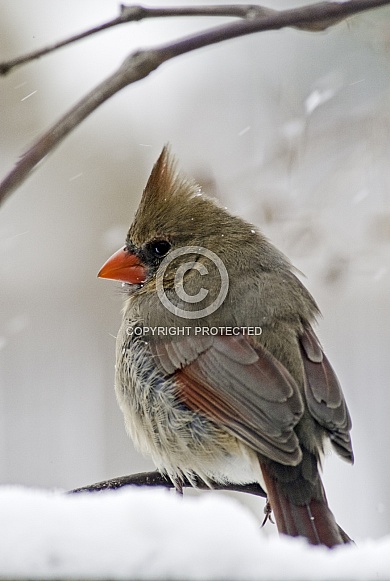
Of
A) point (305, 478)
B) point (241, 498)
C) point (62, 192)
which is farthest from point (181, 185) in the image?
point (62, 192)

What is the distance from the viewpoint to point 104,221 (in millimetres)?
5758

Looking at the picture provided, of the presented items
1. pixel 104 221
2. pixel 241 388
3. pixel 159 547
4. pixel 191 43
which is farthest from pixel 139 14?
pixel 104 221

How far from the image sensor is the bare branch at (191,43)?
1.31 m

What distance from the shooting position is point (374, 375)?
597 centimetres

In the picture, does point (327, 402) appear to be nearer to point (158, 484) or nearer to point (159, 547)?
point (158, 484)

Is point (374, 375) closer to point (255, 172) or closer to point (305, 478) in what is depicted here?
point (255, 172)

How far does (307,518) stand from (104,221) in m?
4.01

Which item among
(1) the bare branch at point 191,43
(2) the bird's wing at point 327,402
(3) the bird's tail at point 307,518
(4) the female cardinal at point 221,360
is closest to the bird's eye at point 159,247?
(4) the female cardinal at point 221,360

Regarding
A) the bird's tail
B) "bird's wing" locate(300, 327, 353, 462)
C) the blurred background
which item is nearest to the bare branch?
the bird's tail

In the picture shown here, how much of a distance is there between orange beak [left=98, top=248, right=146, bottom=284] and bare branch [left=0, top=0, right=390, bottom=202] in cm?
152

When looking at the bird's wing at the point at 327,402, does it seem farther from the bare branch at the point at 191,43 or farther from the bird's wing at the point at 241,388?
the bare branch at the point at 191,43

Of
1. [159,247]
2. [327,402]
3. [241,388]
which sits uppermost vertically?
[159,247]

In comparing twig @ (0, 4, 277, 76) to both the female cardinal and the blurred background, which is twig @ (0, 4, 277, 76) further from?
the blurred background

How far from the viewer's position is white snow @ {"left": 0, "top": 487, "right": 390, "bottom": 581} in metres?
1.08
